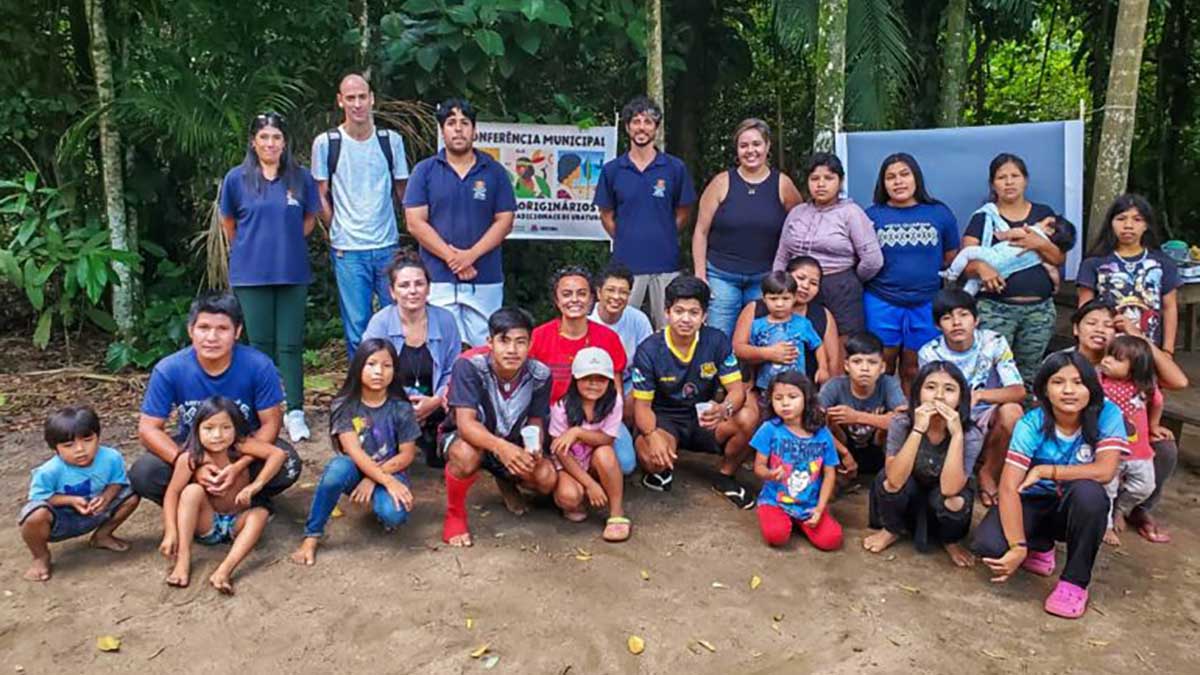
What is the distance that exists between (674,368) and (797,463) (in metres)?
0.76

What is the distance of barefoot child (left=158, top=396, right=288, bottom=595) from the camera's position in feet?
11.4

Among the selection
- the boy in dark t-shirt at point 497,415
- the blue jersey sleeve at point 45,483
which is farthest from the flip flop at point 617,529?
the blue jersey sleeve at point 45,483

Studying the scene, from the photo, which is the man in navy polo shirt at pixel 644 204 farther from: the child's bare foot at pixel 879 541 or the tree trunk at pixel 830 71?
the child's bare foot at pixel 879 541

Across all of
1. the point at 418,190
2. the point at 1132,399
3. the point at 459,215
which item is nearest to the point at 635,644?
the point at 1132,399

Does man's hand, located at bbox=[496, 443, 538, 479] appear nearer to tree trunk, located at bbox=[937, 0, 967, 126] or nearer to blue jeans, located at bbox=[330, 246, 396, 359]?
blue jeans, located at bbox=[330, 246, 396, 359]

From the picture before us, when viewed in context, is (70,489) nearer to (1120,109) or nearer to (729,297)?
(729,297)

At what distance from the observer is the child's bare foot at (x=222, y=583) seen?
3410 mm

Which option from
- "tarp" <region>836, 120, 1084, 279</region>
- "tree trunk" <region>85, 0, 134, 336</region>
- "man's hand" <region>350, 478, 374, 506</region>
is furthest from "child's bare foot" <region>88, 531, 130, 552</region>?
"tarp" <region>836, 120, 1084, 279</region>

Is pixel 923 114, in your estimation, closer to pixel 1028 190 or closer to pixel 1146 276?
pixel 1028 190

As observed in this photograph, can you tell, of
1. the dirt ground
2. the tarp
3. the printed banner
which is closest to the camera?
the dirt ground

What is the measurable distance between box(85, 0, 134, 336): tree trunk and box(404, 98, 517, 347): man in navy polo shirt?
241cm

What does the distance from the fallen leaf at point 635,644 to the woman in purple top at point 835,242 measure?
6.95 feet

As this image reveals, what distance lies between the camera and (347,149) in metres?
4.93

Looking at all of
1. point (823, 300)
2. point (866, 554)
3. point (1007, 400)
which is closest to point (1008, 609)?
point (866, 554)
